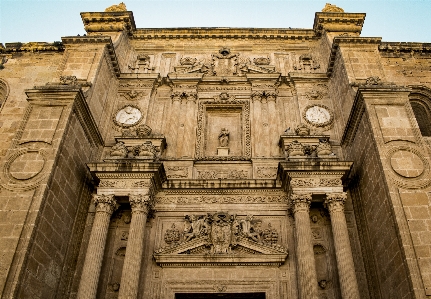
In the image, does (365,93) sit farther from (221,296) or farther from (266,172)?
(221,296)

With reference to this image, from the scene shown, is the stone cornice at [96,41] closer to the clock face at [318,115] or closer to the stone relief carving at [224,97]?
the stone relief carving at [224,97]

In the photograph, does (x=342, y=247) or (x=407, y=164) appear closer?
(x=407, y=164)

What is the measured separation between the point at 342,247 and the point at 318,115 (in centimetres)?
548

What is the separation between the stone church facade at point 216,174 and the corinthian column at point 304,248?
0.04 metres

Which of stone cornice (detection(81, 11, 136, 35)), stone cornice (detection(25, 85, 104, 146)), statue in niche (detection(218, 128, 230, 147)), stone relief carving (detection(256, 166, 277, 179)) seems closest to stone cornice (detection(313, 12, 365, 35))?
statue in niche (detection(218, 128, 230, 147))

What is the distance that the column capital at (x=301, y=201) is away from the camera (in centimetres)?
1120

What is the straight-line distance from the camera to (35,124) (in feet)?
36.6

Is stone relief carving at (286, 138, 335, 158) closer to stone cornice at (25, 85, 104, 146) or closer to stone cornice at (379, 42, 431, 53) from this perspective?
stone cornice at (379, 42, 431, 53)

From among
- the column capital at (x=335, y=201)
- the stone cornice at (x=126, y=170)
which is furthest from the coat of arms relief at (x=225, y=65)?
the column capital at (x=335, y=201)

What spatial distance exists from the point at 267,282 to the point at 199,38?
10758mm

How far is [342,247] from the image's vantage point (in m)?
10.5

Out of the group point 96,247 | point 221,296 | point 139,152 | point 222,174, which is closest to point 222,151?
point 222,174

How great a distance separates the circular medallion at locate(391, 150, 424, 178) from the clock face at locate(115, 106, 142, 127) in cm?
865

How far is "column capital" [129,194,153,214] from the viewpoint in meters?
11.2
